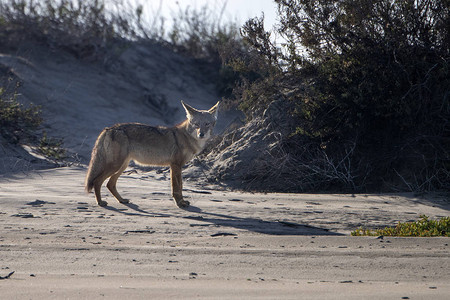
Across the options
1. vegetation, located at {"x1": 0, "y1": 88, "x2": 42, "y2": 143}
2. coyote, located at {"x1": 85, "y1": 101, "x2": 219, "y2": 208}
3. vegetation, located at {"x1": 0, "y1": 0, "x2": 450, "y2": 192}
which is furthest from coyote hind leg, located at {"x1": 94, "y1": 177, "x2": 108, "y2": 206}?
vegetation, located at {"x1": 0, "y1": 88, "x2": 42, "y2": 143}

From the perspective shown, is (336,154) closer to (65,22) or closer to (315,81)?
(315,81)

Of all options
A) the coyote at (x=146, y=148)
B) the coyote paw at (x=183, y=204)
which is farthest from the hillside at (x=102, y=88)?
the coyote paw at (x=183, y=204)

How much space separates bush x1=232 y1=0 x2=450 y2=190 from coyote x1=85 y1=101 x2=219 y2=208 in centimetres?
180

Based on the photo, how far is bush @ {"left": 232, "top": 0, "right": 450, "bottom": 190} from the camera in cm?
814


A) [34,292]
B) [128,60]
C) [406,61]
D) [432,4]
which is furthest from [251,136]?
[128,60]

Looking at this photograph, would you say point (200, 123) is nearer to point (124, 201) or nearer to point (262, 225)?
point (124, 201)

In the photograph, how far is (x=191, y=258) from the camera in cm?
415

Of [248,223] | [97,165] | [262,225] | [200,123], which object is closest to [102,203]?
[97,165]

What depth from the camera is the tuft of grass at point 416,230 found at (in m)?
5.21

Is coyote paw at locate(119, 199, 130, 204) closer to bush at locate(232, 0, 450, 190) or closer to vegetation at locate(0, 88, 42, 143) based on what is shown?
bush at locate(232, 0, 450, 190)

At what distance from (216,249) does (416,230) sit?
214 centimetres

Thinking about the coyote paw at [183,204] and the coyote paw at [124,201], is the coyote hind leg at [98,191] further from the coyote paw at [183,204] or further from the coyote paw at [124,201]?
the coyote paw at [183,204]

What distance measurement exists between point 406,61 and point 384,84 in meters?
0.50

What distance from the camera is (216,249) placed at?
4.43 metres
